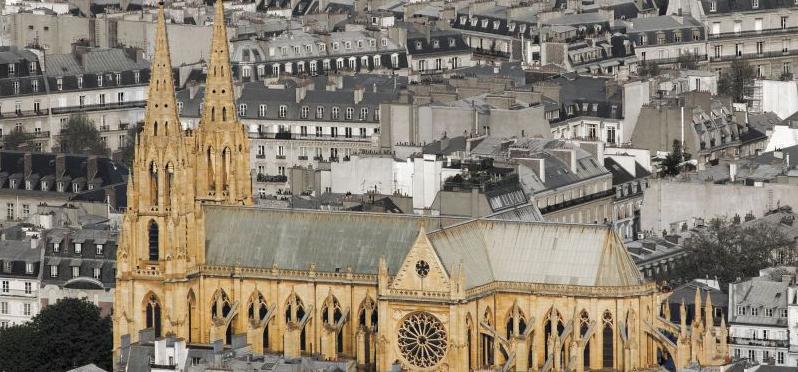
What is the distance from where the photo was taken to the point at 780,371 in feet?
656

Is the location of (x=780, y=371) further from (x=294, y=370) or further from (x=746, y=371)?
(x=294, y=370)

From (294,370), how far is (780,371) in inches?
840

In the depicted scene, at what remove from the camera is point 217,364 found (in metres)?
200

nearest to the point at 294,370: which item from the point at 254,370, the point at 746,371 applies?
the point at 254,370

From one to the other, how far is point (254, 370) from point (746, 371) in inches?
849

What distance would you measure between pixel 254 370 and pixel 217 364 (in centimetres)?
202

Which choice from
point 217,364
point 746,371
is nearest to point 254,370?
point 217,364

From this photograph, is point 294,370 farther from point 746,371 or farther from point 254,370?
point 746,371

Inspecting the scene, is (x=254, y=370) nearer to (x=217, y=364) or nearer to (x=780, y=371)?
(x=217, y=364)

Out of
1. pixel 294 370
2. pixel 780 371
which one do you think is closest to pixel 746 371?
pixel 780 371

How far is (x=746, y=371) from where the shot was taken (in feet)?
655

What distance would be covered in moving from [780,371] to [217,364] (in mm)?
24721

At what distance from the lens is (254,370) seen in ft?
652

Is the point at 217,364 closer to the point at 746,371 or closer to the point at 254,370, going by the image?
the point at 254,370
